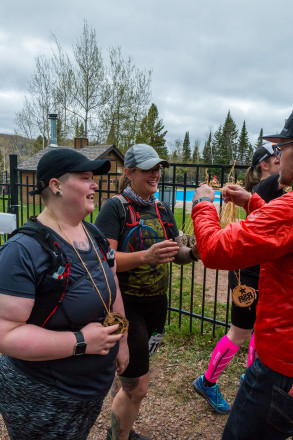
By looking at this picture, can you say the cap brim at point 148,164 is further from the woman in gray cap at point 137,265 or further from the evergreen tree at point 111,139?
the evergreen tree at point 111,139

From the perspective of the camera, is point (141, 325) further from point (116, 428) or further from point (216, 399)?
point (216, 399)

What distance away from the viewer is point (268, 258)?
1.33 metres

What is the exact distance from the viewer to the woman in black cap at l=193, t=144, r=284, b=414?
253cm

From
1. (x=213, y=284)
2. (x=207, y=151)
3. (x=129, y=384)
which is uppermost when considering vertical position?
(x=207, y=151)

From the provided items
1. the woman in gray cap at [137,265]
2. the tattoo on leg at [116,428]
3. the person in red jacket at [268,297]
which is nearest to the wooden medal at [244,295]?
the woman in gray cap at [137,265]

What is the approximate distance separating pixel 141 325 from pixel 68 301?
2.92ft

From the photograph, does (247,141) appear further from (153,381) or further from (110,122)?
(153,381)

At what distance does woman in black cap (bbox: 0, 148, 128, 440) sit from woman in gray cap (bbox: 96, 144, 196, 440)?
0.46 meters

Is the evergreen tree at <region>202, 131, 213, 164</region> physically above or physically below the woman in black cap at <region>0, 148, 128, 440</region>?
above

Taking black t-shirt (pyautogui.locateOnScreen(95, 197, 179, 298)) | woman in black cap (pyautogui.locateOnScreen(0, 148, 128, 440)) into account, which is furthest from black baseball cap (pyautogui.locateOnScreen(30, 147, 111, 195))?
black t-shirt (pyautogui.locateOnScreen(95, 197, 179, 298))

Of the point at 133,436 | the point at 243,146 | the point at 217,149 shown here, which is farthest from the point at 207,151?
the point at 133,436

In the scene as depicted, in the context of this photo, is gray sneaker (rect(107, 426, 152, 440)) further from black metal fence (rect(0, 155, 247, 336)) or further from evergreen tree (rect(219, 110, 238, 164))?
evergreen tree (rect(219, 110, 238, 164))

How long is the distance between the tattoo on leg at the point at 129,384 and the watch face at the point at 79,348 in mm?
854

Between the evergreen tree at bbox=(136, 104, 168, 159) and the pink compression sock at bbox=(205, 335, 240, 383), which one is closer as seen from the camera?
the pink compression sock at bbox=(205, 335, 240, 383)
